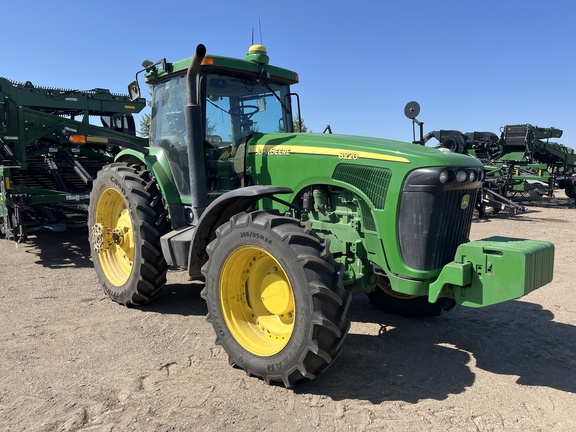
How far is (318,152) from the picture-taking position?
3.85 m

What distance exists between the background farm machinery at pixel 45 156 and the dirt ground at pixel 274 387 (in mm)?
2316

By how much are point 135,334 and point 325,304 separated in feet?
6.91

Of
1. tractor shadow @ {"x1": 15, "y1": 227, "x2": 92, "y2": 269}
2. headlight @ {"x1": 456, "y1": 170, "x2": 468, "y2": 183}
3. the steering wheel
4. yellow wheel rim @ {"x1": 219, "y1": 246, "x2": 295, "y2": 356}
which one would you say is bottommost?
tractor shadow @ {"x1": 15, "y1": 227, "x2": 92, "y2": 269}

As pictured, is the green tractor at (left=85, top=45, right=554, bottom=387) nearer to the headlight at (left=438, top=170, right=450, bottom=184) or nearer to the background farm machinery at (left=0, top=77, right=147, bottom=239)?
the headlight at (left=438, top=170, right=450, bottom=184)

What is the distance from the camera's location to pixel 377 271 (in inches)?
144

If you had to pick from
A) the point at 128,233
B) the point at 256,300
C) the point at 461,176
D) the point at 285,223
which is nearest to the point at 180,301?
the point at 128,233

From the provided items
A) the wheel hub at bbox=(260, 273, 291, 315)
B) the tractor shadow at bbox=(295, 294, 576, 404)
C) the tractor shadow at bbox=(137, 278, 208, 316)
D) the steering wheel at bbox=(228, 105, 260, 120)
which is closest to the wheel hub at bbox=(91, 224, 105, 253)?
the tractor shadow at bbox=(137, 278, 208, 316)

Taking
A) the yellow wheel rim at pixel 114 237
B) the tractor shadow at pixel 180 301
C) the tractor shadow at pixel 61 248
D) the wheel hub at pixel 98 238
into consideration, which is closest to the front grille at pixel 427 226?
the tractor shadow at pixel 180 301

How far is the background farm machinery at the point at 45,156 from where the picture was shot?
24.0 feet

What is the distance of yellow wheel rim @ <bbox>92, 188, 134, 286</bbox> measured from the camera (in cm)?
532

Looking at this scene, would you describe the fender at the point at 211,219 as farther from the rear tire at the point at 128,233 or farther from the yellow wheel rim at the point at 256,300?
the rear tire at the point at 128,233

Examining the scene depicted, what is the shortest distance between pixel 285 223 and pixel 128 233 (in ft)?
8.76

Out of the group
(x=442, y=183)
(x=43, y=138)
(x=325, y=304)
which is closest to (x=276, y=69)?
(x=442, y=183)

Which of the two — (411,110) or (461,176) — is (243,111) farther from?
(461,176)
